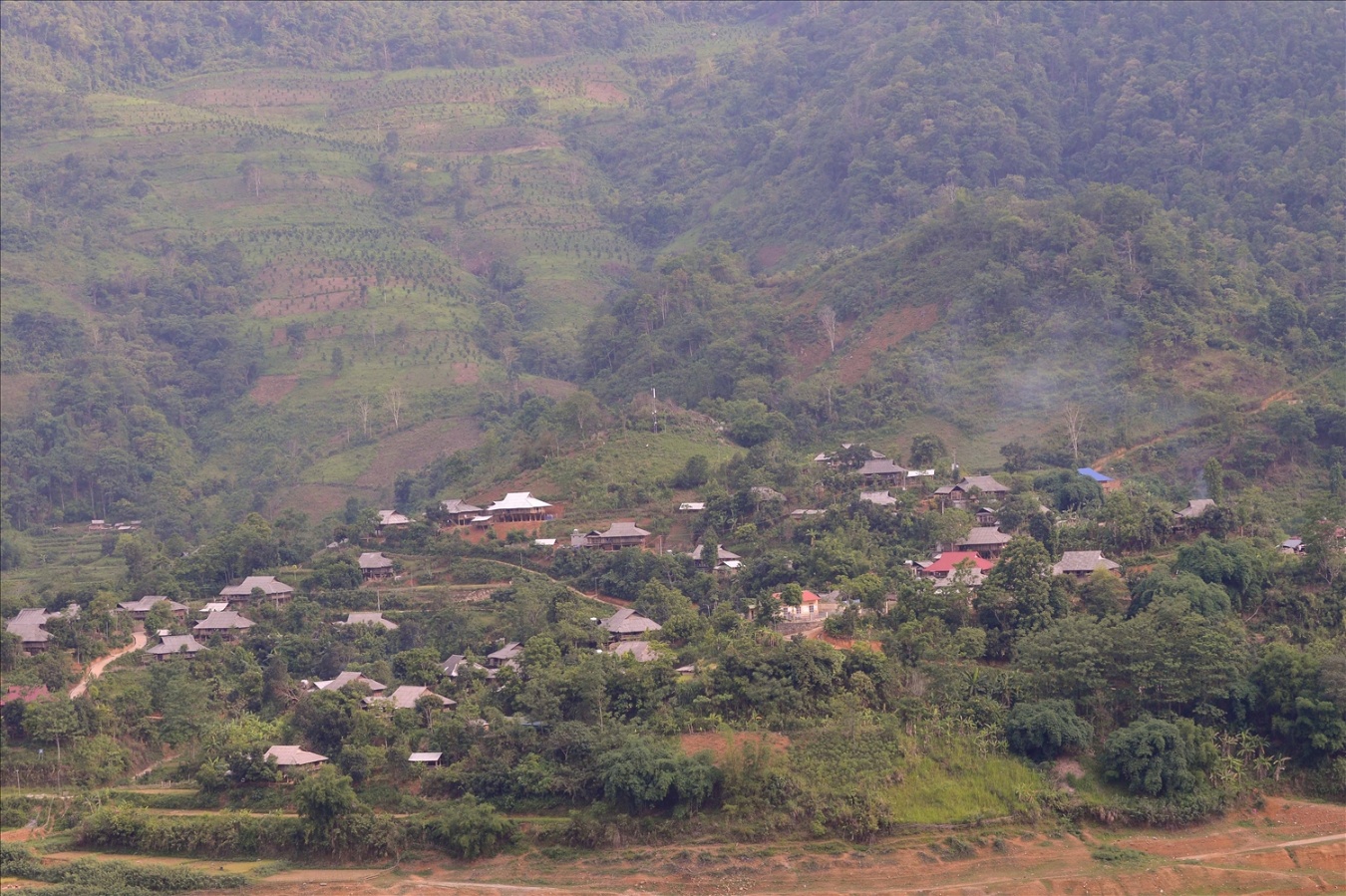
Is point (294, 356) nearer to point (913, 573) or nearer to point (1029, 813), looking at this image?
point (913, 573)

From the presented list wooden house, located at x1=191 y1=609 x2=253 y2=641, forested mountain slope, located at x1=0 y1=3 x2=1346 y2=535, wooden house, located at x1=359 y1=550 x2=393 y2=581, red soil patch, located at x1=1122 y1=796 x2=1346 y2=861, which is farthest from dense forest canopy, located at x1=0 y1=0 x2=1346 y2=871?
wooden house, located at x1=191 y1=609 x2=253 y2=641

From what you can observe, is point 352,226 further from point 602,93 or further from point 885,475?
point 885,475

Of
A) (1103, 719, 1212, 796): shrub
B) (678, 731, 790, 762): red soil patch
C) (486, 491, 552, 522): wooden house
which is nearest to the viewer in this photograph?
(1103, 719, 1212, 796): shrub

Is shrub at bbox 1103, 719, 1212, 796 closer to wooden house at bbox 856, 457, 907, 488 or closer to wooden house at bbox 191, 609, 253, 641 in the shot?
wooden house at bbox 856, 457, 907, 488

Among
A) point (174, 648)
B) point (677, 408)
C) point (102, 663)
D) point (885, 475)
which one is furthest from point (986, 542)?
point (102, 663)

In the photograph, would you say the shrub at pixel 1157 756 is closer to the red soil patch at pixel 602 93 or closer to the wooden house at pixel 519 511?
the wooden house at pixel 519 511

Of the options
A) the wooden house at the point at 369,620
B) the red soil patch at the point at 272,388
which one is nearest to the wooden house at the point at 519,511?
the wooden house at the point at 369,620
